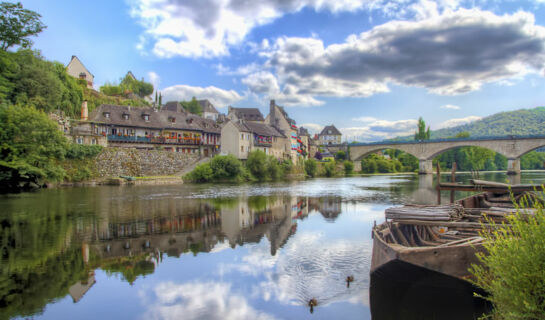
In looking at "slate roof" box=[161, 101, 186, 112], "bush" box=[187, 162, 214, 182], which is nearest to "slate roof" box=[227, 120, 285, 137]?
"bush" box=[187, 162, 214, 182]

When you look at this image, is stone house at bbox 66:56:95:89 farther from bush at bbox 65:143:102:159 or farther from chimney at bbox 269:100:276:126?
chimney at bbox 269:100:276:126

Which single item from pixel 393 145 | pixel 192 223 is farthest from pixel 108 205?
pixel 393 145

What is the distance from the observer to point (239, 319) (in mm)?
8273

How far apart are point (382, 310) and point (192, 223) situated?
12759mm

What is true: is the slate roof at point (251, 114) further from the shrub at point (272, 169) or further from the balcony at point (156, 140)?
the shrub at point (272, 169)

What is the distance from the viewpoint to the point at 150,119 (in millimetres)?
61562

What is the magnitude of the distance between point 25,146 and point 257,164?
34.3m

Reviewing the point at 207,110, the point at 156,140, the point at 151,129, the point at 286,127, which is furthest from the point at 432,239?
the point at 207,110

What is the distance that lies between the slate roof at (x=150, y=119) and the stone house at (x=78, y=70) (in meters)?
26.0

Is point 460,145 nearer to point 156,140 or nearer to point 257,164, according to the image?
point 257,164

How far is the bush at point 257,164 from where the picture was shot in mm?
61812

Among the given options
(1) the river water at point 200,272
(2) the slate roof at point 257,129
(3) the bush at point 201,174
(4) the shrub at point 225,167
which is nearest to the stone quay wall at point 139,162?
(3) the bush at point 201,174

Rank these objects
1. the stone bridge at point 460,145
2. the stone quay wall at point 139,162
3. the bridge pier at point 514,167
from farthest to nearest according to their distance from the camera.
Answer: the bridge pier at point 514,167
the stone bridge at point 460,145
the stone quay wall at point 139,162

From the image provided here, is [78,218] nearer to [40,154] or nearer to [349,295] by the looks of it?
[349,295]
